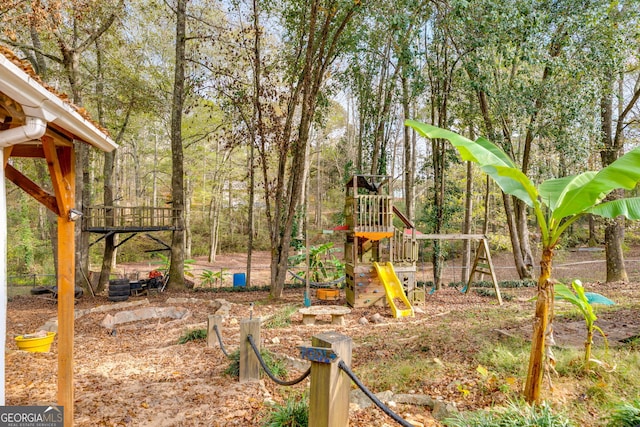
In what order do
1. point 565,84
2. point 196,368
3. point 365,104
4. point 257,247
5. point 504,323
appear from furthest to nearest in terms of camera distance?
point 257,247
point 365,104
point 565,84
point 504,323
point 196,368

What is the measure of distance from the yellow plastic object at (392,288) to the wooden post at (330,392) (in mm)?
6401

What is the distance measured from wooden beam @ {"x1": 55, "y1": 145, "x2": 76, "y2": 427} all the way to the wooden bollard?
256 centimetres

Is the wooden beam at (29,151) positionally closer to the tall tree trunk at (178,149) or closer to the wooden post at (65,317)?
the wooden post at (65,317)

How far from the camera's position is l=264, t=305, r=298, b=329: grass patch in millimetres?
7568

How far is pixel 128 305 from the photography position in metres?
9.34

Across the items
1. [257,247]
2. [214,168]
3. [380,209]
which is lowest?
[257,247]

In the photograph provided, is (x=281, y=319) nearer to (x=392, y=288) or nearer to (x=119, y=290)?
(x=392, y=288)

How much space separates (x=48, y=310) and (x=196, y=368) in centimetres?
694

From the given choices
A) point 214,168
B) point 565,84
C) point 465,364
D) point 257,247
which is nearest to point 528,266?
point 565,84

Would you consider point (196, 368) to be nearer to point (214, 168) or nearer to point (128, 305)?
point (128, 305)

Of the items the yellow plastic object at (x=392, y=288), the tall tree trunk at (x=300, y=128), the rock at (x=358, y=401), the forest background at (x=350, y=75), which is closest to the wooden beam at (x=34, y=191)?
the rock at (x=358, y=401)

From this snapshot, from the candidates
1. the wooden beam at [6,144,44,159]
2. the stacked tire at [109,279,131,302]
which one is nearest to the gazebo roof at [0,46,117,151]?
the wooden beam at [6,144,44,159]

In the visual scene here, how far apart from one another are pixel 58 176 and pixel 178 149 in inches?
356

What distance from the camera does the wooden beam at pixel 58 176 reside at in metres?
3.27
